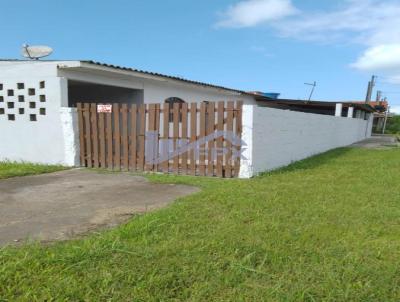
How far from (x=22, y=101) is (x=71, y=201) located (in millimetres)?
5069

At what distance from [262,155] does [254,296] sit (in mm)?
5620

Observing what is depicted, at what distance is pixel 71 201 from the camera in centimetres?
557

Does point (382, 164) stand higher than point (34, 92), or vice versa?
point (34, 92)

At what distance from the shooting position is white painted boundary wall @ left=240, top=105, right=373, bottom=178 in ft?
25.0

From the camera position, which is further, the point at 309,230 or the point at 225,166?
the point at 225,166

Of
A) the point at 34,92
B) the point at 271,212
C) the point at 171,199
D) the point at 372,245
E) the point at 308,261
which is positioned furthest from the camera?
the point at 34,92

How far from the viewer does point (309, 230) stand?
4105mm

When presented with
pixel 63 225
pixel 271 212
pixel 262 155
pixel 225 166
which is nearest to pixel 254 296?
pixel 271 212

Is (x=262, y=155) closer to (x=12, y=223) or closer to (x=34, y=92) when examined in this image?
(x=12, y=223)

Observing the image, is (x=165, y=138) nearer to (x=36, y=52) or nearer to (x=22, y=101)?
(x=22, y=101)

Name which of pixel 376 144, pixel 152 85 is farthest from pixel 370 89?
pixel 152 85

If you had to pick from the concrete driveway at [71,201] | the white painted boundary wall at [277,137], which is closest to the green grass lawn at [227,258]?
the concrete driveway at [71,201]

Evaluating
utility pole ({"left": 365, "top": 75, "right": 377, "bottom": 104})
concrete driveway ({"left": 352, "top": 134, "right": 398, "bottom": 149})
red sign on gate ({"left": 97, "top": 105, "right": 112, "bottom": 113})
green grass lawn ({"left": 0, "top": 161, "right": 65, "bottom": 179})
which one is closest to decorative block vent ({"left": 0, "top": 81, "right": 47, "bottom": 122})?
green grass lawn ({"left": 0, "top": 161, "right": 65, "bottom": 179})

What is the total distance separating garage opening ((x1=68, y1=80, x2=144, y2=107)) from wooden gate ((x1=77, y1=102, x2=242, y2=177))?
2.11 metres
